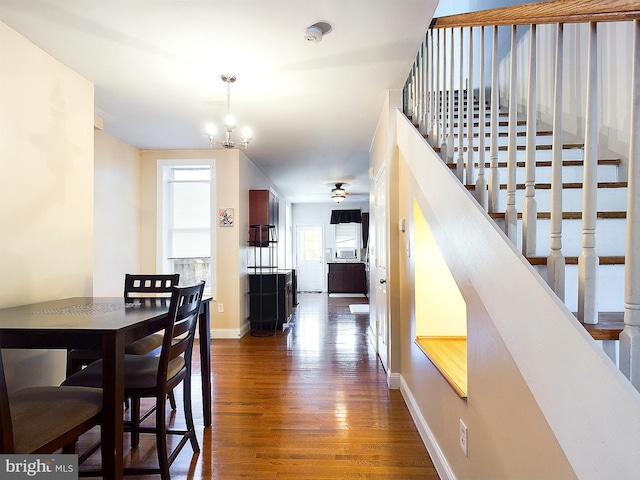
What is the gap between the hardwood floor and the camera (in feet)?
6.24

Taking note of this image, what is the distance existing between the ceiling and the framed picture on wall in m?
1.08

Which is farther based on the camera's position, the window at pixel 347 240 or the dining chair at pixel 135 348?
the window at pixel 347 240

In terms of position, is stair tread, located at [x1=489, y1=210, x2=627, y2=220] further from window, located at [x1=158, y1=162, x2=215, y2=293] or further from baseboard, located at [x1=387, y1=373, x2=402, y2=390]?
window, located at [x1=158, y1=162, x2=215, y2=293]

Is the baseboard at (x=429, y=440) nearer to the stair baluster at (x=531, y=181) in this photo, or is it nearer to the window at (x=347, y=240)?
the stair baluster at (x=531, y=181)

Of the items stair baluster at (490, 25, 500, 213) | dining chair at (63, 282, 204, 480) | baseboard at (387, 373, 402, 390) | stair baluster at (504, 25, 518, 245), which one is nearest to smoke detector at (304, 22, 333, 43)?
stair baluster at (490, 25, 500, 213)

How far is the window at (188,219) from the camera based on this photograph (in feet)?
15.8

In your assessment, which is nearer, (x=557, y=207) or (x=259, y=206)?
(x=557, y=207)

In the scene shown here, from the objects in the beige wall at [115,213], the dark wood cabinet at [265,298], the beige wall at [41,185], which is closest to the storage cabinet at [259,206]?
the dark wood cabinet at [265,298]

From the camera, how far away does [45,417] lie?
1.34 metres

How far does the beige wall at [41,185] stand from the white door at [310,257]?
7.38 meters

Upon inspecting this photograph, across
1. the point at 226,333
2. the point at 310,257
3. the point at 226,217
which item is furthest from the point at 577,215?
the point at 310,257

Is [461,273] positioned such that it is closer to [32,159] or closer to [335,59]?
[335,59]

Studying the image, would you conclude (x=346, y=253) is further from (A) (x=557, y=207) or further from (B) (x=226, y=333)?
(A) (x=557, y=207)

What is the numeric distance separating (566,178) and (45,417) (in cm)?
263
